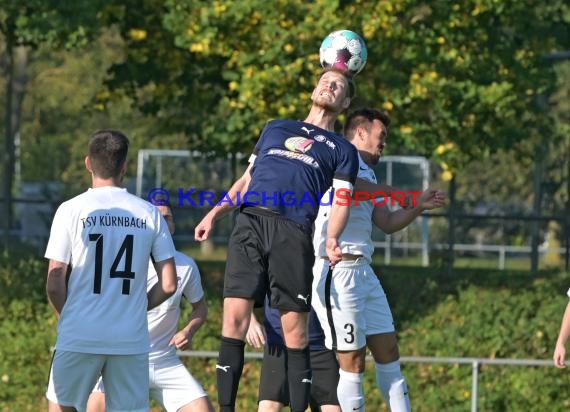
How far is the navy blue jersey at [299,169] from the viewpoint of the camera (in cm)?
820

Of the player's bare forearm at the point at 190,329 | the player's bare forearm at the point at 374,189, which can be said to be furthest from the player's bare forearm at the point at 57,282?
the player's bare forearm at the point at 374,189

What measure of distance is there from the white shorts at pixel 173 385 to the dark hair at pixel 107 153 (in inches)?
100.0

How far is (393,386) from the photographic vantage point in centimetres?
983

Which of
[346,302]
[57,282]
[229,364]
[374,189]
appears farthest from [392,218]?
[57,282]

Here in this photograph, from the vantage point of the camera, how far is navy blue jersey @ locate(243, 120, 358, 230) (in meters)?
8.20

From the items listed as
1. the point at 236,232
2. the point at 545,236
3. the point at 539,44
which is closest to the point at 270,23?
the point at 539,44

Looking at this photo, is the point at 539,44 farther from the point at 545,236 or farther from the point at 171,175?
the point at 171,175

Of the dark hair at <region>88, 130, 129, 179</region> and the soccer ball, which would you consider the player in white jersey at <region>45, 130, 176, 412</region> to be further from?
the soccer ball

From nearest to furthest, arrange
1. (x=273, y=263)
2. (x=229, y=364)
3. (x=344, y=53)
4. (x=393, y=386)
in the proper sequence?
(x=273, y=263)
(x=229, y=364)
(x=344, y=53)
(x=393, y=386)

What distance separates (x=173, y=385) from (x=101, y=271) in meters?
2.42

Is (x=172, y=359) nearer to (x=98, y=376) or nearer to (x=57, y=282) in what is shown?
(x=98, y=376)

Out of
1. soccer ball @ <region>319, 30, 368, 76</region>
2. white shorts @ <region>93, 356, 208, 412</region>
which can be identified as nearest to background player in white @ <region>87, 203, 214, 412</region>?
white shorts @ <region>93, 356, 208, 412</region>

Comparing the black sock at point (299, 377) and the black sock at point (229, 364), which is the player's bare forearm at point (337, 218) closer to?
the black sock at point (299, 377)

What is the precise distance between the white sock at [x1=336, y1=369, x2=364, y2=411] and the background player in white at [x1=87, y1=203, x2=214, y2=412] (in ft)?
3.19
